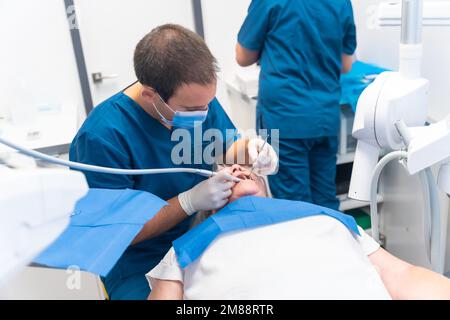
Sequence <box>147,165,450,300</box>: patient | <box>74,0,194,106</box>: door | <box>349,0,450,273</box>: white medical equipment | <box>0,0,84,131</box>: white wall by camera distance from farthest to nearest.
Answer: <box>74,0,194,106</box>: door → <box>0,0,84,131</box>: white wall → <box>147,165,450,300</box>: patient → <box>349,0,450,273</box>: white medical equipment

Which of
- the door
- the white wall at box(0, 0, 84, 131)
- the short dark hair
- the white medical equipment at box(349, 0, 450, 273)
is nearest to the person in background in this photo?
the short dark hair

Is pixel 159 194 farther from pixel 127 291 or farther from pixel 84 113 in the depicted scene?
pixel 84 113

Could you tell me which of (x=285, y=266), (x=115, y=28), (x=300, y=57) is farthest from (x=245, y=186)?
(x=115, y=28)

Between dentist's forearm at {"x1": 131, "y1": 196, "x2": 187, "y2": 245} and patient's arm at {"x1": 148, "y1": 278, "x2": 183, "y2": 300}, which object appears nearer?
patient's arm at {"x1": 148, "y1": 278, "x2": 183, "y2": 300}

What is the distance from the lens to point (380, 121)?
3.05 ft

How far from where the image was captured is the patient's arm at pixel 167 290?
1.03 metres

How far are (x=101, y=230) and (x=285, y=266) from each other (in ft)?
1.26

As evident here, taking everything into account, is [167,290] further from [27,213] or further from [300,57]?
[300,57]

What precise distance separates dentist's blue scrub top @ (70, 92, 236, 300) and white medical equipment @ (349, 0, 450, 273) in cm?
52

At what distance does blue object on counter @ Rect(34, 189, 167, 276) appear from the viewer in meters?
0.69

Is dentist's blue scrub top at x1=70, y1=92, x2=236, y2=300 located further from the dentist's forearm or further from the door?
the door

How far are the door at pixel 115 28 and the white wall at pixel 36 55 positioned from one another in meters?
0.10
